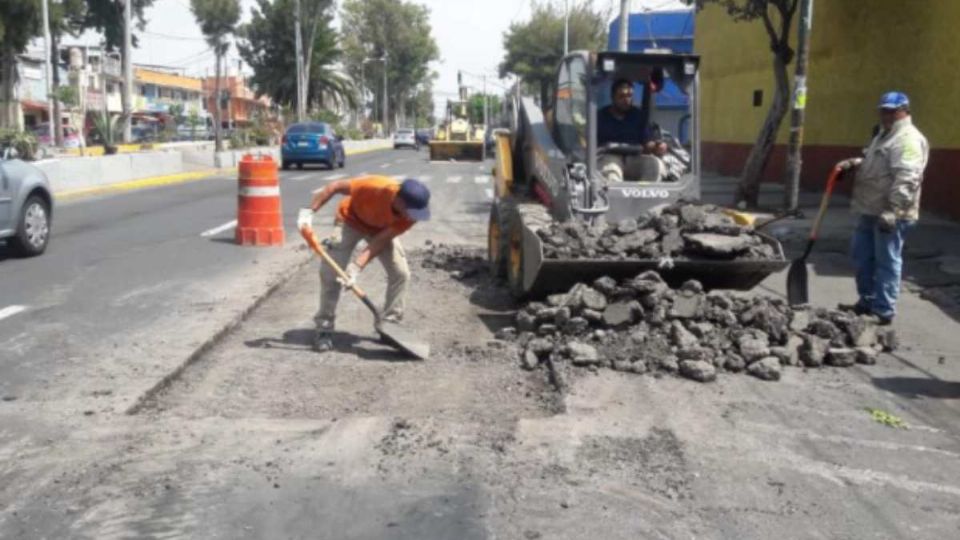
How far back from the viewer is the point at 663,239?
26.8 ft

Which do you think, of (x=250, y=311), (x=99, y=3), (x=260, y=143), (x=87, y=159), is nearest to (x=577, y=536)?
(x=250, y=311)

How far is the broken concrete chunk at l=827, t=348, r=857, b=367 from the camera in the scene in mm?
7238

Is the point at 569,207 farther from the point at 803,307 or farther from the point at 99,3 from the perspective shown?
the point at 99,3

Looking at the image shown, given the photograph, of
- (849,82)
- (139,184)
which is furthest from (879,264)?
(139,184)

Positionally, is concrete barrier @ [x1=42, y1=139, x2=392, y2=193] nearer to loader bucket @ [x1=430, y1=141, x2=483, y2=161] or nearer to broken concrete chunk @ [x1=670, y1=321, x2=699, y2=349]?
loader bucket @ [x1=430, y1=141, x2=483, y2=161]

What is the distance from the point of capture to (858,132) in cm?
1898

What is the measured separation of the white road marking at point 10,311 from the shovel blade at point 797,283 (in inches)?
273

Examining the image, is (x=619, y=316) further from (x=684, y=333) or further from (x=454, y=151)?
(x=454, y=151)

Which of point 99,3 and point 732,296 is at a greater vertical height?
point 99,3

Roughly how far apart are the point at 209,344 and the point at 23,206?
17.1ft

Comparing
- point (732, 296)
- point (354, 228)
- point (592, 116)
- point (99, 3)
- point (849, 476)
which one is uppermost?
point (99, 3)

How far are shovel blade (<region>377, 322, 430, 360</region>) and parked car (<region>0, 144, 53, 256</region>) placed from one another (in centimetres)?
591

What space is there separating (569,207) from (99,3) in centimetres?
5694

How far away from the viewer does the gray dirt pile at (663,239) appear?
26.2 ft
